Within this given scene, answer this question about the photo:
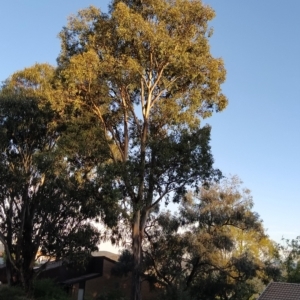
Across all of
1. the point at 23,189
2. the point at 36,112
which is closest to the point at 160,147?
the point at 36,112

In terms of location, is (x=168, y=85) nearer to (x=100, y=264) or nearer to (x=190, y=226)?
(x=190, y=226)

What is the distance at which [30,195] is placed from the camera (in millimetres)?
34062

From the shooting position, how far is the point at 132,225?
24281mm

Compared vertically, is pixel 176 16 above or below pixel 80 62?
above

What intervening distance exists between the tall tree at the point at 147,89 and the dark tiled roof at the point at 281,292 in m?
12.3

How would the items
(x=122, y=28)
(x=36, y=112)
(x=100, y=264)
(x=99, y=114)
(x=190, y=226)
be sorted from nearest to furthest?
(x=122, y=28) → (x=99, y=114) → (x=36, y=112) → (x=190, y=226) → (x=100, y=264)

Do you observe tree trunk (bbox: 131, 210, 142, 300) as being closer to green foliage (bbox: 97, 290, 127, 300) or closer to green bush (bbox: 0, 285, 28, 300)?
green bush (bbox: 0, 285, 28, 300)

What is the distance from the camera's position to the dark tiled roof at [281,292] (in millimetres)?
33219

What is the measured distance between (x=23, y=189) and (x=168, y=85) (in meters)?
12.7

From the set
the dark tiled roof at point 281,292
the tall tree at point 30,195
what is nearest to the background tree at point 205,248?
the dark tiled roof at point 281,292

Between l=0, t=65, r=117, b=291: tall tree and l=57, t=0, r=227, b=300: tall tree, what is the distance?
5.24 meters

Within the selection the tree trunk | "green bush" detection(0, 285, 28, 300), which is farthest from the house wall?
the tree trunk

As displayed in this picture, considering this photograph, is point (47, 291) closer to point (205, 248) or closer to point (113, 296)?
point (113, 296)

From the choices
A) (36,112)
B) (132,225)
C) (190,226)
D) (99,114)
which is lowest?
(132,225)
